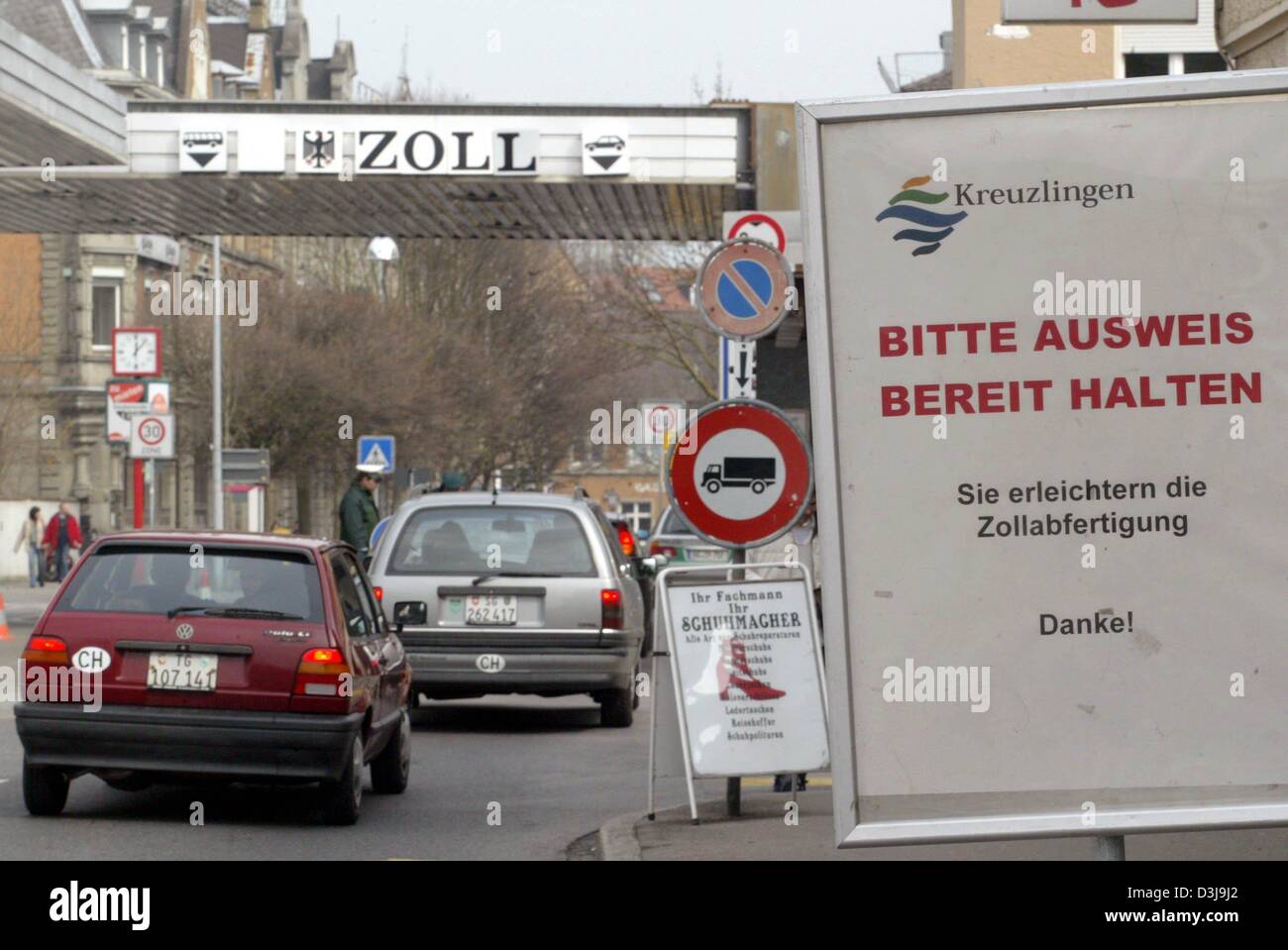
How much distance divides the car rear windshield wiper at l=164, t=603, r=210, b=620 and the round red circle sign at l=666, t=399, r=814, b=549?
7.62ft

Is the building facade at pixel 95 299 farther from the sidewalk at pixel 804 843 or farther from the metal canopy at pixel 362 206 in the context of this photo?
the sidewalk at pixel 804 843

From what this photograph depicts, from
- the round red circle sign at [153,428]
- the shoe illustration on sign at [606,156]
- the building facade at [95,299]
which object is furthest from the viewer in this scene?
the building facade at [95,299]

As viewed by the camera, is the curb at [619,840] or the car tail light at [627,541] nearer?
the curb at [619,840]

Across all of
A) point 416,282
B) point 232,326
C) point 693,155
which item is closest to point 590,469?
point 416,282

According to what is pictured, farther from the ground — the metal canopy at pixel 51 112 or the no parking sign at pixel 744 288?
the metal canopy at pixel 51 112

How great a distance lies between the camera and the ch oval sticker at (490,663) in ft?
48.2

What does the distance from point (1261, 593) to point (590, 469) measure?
7457cm

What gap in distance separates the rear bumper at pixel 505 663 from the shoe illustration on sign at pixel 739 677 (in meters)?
4.62

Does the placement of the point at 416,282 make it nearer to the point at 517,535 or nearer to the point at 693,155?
the point at 693,155

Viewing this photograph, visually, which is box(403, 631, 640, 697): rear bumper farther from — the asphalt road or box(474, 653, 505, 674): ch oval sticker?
the asphalt road

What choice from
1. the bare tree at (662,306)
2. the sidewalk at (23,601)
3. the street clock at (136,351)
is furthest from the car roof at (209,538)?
the bare tree at (662,306)

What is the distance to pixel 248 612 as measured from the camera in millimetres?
9773

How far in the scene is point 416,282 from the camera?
61531mm

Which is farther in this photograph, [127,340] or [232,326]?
[232,326]
